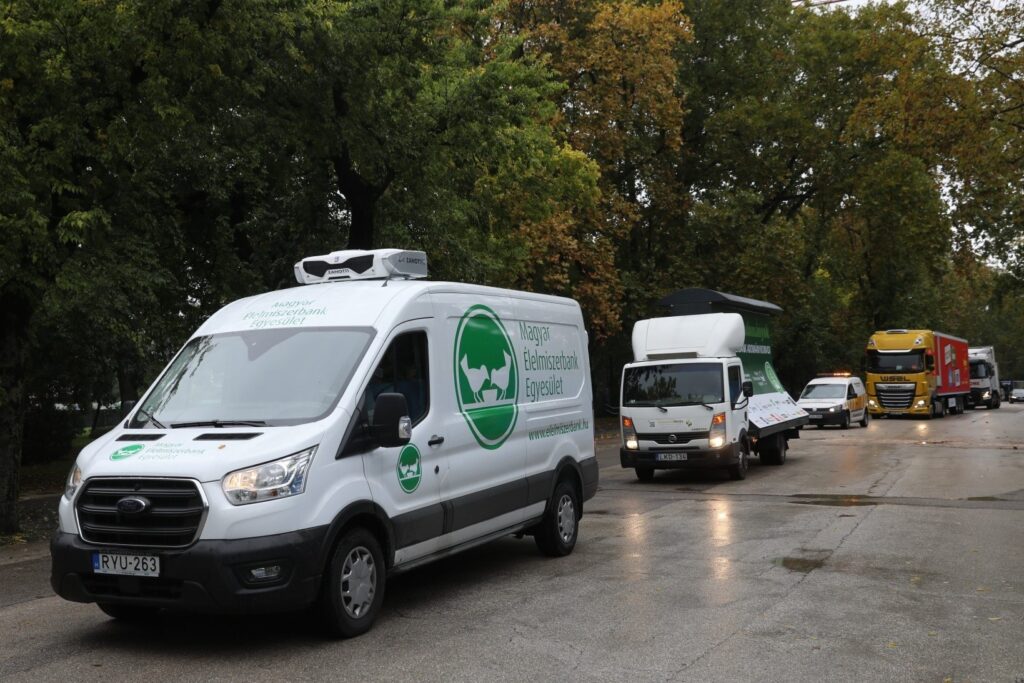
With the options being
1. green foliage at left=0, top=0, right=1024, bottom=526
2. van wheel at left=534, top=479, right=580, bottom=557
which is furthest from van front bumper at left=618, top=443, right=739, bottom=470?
van wheel at left=534, top=479, right=580, bottom=557

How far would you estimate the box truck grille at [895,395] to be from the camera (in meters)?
38.7

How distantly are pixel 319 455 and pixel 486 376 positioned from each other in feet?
7.69

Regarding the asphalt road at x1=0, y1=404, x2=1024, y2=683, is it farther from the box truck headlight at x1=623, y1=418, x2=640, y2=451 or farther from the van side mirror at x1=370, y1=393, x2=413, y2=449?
the box truck headlight at x1=623, y1=418, x2=640, y2=451

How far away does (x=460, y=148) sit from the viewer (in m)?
15.9

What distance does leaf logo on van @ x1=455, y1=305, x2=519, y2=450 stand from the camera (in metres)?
7.99

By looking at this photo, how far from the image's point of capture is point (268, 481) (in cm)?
605

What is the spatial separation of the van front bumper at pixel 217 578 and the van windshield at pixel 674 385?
36.5ft

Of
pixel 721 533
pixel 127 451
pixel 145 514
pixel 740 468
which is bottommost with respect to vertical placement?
pixel 721 533

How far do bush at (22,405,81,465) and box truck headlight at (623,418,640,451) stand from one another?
1644cm

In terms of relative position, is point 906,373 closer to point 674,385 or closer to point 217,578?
point 674,385

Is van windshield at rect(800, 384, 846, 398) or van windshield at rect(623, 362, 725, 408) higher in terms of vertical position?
van windshield at rect(623, 362, 725, 408)

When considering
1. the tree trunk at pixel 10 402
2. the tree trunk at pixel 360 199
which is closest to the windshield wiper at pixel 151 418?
the tree trunk at pixel 10 402

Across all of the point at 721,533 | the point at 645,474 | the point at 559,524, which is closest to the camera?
the point at 559,524

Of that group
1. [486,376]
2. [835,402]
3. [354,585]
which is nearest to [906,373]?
[835,402]
